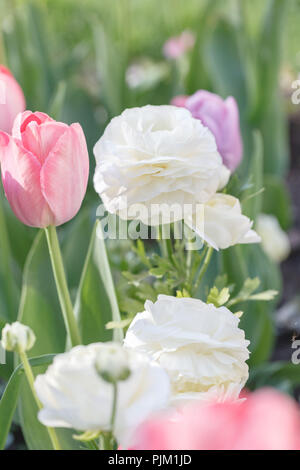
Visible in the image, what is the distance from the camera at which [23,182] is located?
1.77 feet

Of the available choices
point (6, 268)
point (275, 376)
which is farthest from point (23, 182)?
point (275, 376)

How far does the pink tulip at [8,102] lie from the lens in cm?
72

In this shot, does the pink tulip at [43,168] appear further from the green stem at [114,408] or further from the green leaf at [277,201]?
the green leaf at [277,201]

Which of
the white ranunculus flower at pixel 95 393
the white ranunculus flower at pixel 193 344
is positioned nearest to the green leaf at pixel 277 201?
the white ranunculus flower at pixel 193 344

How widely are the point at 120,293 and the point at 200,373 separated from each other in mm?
318

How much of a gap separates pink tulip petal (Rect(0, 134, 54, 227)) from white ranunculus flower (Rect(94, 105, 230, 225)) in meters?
0.05

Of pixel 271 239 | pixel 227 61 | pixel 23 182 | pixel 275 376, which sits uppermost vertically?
pixel 227 61

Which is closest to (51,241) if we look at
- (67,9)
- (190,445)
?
(190,445)

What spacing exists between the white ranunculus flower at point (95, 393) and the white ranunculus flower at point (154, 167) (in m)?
0.20

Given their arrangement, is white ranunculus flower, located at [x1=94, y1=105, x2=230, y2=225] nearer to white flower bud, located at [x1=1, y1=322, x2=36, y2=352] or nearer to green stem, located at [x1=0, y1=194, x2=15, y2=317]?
white flower bud, located at [x1=1, y1=322, x2=36, y2=352]

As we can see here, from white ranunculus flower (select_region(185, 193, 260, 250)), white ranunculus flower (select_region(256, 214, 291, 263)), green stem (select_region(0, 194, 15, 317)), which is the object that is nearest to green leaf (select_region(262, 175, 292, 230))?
white ranunculus flower (select_region(256, 214, 291, 263))

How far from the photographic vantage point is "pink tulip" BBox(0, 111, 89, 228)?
0.54 meters

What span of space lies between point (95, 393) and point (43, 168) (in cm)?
22

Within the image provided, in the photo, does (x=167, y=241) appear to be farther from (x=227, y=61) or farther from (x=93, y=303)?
(x=227, y=61)
